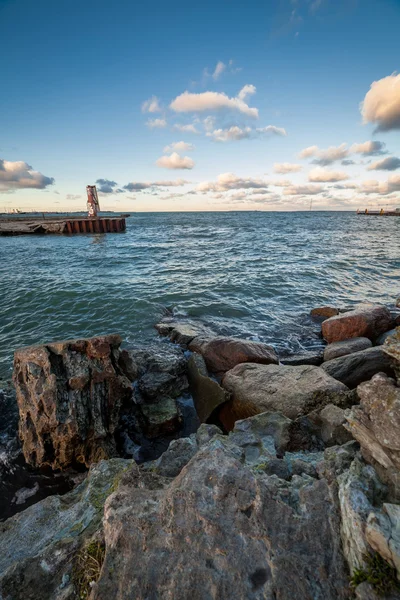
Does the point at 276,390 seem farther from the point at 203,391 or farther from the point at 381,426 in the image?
the point at 381,426

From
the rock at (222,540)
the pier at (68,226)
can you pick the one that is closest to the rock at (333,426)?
the rock at (222,540)

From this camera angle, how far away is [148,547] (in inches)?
86.5

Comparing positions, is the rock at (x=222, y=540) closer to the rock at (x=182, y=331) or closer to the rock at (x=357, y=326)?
the rock at (x=182, y=331)

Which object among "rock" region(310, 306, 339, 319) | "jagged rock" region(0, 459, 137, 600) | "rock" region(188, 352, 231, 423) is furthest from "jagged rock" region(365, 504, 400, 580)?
"rock" region(310, 306, 339, 319)

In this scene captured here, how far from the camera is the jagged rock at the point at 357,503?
2.00m

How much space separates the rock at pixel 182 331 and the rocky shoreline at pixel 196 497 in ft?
12.8

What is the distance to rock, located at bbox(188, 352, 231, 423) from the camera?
6340 mm

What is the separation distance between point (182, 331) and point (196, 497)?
763 cm

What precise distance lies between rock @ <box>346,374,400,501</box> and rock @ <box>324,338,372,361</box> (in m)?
5.53

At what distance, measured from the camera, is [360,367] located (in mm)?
6828

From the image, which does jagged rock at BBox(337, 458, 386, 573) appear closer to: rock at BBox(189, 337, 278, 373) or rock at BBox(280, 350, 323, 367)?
rock at BBox(189, 337, 278, 373)

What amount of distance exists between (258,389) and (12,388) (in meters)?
6.26

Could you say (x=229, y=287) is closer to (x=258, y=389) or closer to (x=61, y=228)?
(x=258, y=389)

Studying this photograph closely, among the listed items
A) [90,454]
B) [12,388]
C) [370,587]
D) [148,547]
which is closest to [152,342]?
[12,388]
